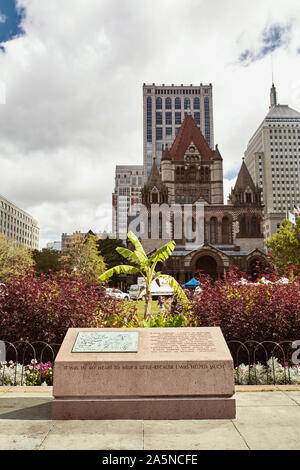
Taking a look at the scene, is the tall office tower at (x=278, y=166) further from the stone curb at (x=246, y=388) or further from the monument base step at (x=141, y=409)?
the monument base step at (x=141, y=409)

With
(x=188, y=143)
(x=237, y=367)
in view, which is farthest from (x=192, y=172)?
(x=237, y=367)

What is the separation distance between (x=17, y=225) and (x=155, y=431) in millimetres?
120456

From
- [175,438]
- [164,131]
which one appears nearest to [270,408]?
[175,438]

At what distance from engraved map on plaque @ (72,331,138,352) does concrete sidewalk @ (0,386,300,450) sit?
1.19 meters

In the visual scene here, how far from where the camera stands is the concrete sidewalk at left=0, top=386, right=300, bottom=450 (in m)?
5.08

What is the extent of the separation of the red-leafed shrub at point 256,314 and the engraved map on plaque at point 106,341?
12.9 feet

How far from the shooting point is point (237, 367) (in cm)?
909

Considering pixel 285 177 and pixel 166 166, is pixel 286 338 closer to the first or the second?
pixel 166 166

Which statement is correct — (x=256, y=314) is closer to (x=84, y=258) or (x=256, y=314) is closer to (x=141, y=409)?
(x=141, y=409)

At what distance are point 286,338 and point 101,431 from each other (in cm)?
629

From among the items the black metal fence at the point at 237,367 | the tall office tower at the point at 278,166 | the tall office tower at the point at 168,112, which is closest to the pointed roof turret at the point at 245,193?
the black metal fence at the point at 237,367

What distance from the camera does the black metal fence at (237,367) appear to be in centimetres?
863

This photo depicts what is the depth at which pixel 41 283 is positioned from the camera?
11117 millimetres

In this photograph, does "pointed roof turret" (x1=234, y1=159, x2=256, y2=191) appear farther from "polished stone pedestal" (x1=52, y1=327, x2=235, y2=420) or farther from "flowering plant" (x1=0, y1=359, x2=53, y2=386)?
"polished stone pedestal" (x1=52, y1=327, x2=235, y2=420)
